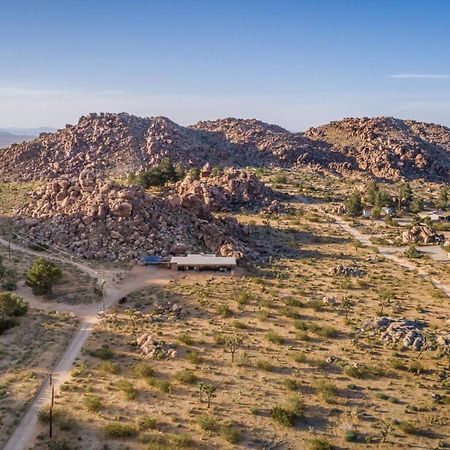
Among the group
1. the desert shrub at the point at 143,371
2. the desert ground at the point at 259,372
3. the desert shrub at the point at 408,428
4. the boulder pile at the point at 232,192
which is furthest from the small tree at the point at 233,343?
the boulder pile at the point at 232,192

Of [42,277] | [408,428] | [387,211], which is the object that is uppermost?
[387,211]

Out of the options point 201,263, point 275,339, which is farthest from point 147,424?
point 201,263

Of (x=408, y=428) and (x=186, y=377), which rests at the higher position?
(x=186, y=377)

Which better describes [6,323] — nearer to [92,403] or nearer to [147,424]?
[92,403]

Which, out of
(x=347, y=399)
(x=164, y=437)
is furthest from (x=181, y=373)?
(x=347, y=399)

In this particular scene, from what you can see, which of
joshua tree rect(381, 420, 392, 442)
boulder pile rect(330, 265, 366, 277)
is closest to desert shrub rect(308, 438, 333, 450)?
joshua tree rect(381, 420, 392, 442)
